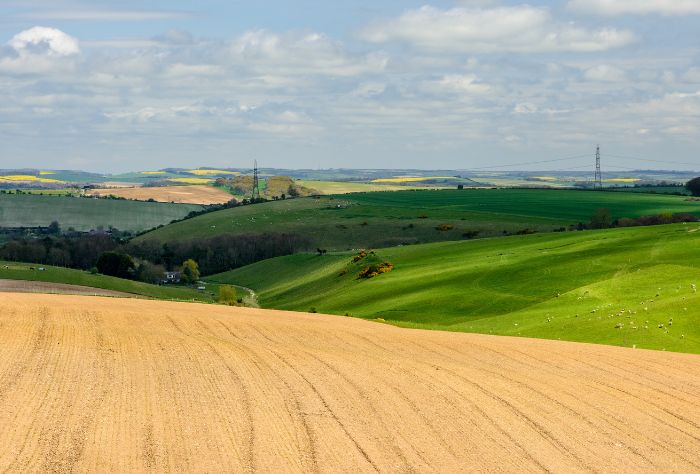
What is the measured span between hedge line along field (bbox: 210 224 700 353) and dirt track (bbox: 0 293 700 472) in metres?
8.25

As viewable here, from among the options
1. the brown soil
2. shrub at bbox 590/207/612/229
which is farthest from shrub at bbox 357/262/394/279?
shrub at bbox 590/207/612/229

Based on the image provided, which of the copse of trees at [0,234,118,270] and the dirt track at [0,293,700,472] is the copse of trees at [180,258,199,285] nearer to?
the copse of trees at [0,234,118,270]

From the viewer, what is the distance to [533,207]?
185 metres

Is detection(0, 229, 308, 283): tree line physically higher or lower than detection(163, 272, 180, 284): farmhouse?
higher

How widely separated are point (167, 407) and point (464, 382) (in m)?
9.33

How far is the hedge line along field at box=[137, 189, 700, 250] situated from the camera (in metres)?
153

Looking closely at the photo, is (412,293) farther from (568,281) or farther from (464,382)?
(464,382)

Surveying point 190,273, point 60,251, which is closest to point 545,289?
point 190,273

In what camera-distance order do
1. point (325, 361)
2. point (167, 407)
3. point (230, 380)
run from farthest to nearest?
point (325, 361) < point (230, 380) < point (167, 407)


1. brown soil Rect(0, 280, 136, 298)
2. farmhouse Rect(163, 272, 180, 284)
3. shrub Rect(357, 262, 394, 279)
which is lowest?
farmhouse Rect(163, 272, 180, 284)

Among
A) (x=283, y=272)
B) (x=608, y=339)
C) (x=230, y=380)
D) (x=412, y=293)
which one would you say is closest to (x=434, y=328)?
(x=608, y=339)

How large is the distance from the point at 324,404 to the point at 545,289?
3817cm

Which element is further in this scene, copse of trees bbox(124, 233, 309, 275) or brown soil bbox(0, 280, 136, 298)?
copse of trees bbox(124, 233, 309, 275)

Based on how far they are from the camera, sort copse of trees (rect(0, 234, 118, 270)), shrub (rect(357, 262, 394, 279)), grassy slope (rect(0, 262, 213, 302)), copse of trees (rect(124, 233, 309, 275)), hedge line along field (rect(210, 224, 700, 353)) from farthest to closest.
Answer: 1. copse of trees (rect(124, 233, 309, 275))
2. copse of trees (rect(0, 234, 118, 270))
3. grassy slope (rect(0, 262, 213, 302))
4. shrub (rect(357, 262, 394, 279))
5. hedge line along field (rect(210, 224, 700, 353))
